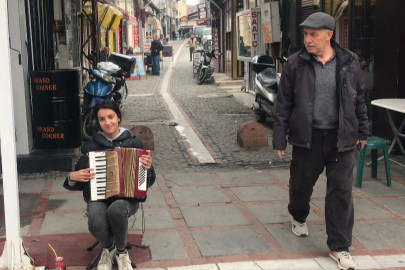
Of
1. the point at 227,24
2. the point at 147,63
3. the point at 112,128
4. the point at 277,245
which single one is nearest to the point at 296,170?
the point at 277,245

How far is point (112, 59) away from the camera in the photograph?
11727 millimetres

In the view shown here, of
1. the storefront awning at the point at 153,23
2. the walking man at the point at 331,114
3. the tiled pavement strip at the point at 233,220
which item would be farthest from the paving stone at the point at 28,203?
the storefront awning at the point at 153,23

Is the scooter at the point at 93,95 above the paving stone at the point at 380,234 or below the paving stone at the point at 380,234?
above

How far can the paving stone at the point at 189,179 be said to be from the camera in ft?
21.2

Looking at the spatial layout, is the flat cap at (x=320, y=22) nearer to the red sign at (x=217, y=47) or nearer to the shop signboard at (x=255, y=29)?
the shop signboard at (x=255, y=29)

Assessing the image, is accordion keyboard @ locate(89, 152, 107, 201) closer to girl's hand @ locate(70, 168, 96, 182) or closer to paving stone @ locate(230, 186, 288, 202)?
girl's hand @ locate(70, 168, 96, 182)

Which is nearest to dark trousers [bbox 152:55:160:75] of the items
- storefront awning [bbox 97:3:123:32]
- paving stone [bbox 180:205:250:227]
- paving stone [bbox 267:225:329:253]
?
storefront awning [bbox 97:3:123:32]

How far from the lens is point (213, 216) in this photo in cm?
525

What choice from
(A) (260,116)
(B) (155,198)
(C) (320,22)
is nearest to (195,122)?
(A) (260,116)

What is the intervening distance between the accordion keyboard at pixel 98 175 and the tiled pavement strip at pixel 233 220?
2.39ft

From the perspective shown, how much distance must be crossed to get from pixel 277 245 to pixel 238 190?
1673 millimetres

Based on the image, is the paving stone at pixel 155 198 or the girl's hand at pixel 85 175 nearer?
the girl's hand at pixel 85 175

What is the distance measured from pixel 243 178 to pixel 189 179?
0.67 metres

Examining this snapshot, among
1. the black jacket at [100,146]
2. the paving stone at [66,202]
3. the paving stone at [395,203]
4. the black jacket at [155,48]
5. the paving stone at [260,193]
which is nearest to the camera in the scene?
the black jacket at [100,146]
